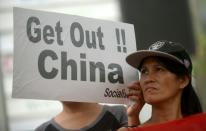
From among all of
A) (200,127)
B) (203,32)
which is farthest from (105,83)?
(203,32)

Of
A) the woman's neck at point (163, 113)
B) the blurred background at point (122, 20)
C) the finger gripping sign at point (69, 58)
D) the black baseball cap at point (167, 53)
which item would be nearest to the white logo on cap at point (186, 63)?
the black baseball cap at point (167, 53)

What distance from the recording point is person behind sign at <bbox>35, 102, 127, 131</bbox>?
→ 1.91 metres

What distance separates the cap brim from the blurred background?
188cm

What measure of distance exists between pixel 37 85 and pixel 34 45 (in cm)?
15

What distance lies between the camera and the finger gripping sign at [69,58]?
6.07 ft

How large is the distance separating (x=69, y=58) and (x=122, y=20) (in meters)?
2.02

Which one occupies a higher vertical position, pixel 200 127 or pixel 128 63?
pixel 128 63

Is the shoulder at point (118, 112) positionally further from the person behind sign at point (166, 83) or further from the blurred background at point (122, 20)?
the blurred background at point (122, 20)

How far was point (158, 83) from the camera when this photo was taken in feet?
5.86

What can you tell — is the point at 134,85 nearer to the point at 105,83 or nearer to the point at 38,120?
the point at 105,83

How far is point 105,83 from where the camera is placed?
6.54ft

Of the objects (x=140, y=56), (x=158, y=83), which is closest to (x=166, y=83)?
(x=158, y=83)

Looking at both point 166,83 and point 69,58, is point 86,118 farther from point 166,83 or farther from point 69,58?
point 166,83

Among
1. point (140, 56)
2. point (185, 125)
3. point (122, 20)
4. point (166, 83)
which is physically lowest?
point (185, 125)
